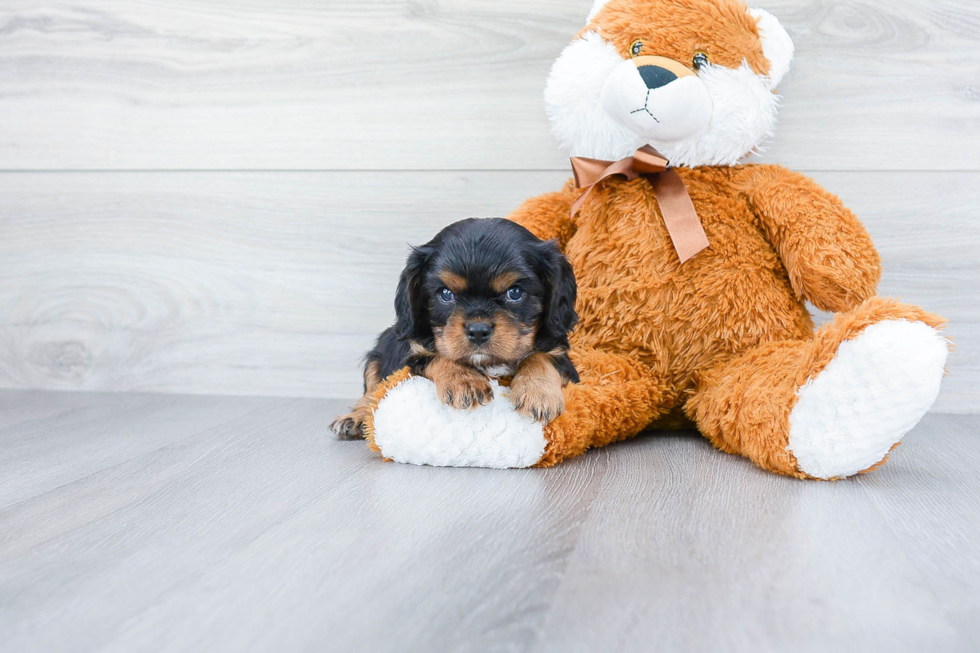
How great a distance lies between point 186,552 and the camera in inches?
41.5

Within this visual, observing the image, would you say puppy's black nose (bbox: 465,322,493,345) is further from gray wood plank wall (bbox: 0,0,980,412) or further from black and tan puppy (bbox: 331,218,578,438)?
gray wood plank wall (bbox: 0,0,980,412)

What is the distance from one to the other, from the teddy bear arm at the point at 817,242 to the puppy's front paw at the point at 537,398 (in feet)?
2.09

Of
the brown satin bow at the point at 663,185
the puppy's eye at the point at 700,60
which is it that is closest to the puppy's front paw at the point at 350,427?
the brown satin bow at the point at 663,185

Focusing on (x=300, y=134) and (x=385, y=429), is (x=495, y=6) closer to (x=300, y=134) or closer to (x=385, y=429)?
(x=300, y=134)

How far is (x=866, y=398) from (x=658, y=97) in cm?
75

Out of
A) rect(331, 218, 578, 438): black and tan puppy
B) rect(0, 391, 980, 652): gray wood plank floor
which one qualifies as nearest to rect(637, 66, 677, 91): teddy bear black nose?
rect(331, 218, 578, 438): black and tan puppy

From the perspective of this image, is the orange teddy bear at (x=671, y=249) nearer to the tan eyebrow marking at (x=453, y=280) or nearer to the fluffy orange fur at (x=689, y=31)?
the fluffy orange fur at (x=689, y=31)

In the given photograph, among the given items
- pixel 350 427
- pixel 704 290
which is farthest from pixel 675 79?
pixel 350 427

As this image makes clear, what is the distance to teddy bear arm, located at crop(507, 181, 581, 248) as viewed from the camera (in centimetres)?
182

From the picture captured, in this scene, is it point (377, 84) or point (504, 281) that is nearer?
point (504, 281)

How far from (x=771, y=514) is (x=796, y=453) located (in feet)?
0.76

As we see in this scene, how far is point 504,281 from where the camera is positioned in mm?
1436

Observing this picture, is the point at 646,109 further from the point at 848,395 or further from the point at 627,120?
the point at 848,395

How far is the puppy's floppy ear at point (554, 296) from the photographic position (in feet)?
4.99
